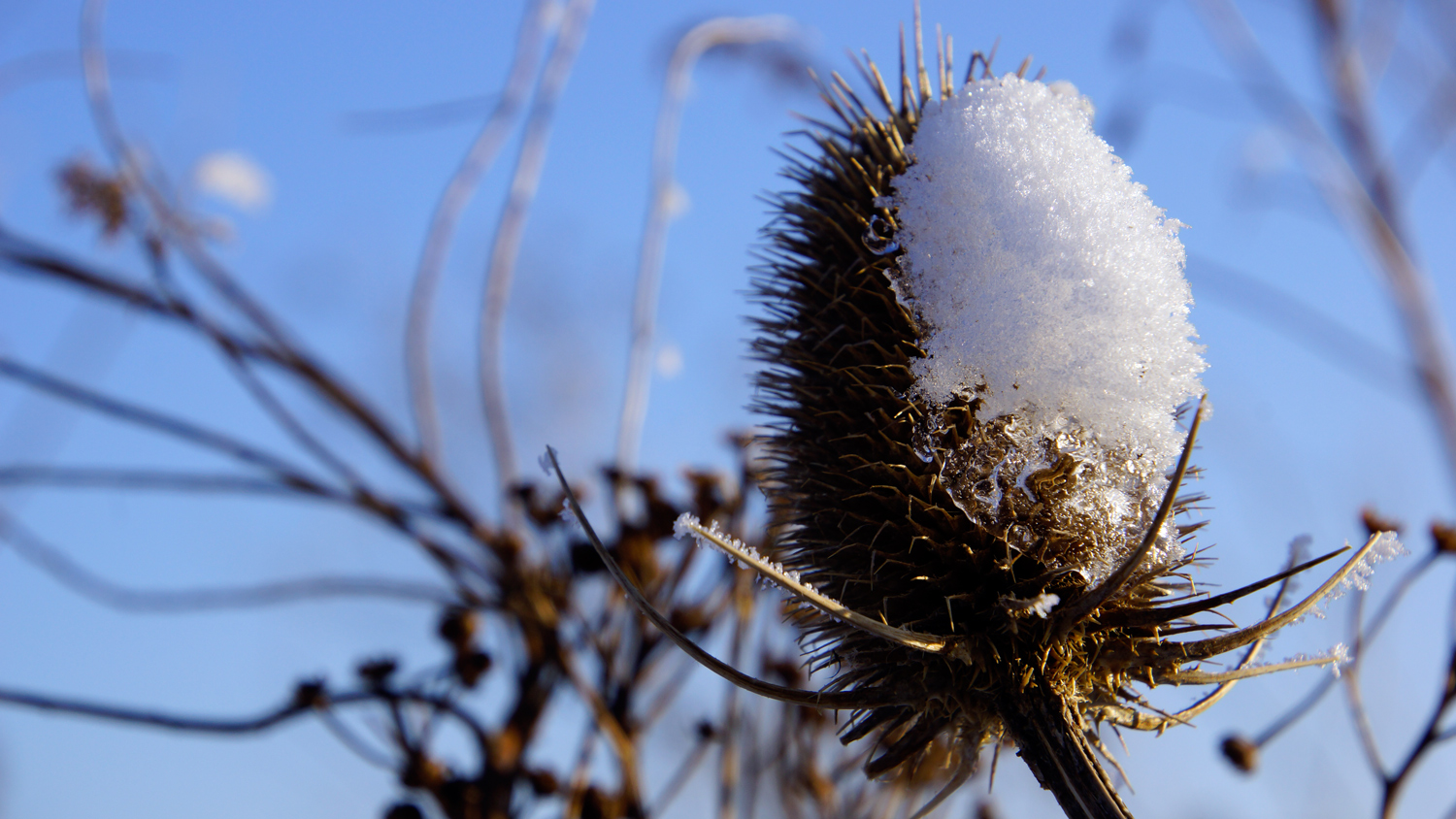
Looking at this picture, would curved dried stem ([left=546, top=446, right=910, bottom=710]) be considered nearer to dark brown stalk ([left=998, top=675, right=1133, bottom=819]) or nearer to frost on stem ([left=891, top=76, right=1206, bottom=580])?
dark brown stalk ([left=998, top=675, right=1133, bottom=819])

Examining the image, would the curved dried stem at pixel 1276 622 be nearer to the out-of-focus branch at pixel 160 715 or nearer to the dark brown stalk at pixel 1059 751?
the dark brown stalk at pixel 1059 751

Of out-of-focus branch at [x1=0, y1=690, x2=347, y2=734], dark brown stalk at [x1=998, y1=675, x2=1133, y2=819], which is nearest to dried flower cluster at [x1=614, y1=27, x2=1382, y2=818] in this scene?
dark brown stalk at [x1=998, y1=675, x2=1133, y2=819]

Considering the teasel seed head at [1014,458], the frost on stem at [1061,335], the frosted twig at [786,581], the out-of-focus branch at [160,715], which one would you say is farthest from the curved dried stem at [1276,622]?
the out-of-focus branch at [160,715]

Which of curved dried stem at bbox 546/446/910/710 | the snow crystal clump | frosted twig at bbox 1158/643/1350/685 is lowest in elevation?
frosted twig at bbox 1158/643/1350/685

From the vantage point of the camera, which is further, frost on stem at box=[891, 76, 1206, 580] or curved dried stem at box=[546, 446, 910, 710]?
frost on stem at box=[891, 76, 1206, 580]

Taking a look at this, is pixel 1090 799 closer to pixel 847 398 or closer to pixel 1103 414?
pixel 1103 414

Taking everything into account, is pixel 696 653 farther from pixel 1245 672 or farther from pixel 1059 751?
pixel 1245 672

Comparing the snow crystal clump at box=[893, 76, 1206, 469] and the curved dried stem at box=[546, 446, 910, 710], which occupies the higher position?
the snow crystal clump at box=[893, 76, 1206, 469]

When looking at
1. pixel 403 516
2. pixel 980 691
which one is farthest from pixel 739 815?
pixel 980 691
